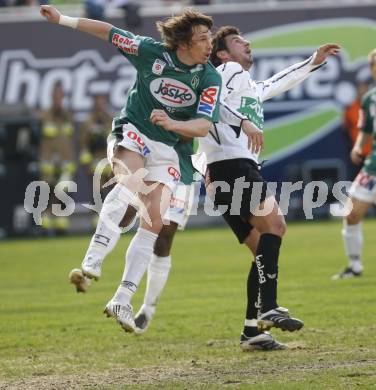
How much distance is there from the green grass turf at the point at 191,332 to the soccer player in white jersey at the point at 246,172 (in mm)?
371

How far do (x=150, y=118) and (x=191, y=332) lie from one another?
233 centimetres

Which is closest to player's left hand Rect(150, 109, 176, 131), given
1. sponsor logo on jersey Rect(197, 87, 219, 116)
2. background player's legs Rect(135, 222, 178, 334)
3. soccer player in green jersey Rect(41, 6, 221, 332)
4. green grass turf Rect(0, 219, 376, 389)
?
soccer player in green jersey Rect(41, 6, 221, 332)

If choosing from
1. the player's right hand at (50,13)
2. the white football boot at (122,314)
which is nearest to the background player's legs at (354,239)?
the white football boot at (122,314)

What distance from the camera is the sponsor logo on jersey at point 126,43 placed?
8008mm

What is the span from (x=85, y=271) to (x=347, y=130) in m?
16.3

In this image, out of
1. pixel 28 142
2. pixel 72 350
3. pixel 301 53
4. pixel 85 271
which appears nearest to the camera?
pixel 85 271

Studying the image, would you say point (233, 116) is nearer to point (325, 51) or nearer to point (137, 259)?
point (325, 51)

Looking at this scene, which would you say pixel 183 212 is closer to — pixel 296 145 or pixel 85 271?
pixel 85 271

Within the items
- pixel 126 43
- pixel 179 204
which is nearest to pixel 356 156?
pixel 179 204

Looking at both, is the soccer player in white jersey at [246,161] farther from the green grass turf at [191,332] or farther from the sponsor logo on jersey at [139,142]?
the sponsor logo on jersey at [139,142]

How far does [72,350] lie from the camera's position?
332 inches

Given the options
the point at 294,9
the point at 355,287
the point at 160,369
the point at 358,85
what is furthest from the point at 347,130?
the point at 160,369

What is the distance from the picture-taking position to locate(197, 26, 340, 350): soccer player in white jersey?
8141 millimetres

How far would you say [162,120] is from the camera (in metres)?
7.54
